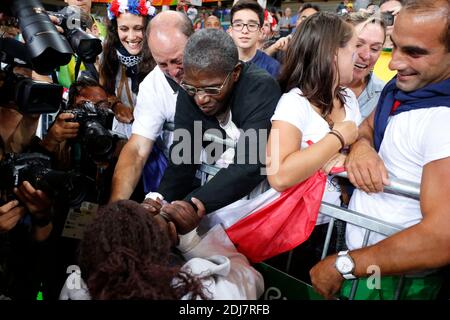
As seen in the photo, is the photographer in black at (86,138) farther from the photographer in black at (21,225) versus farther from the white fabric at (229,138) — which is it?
the white fabric at (229,138)

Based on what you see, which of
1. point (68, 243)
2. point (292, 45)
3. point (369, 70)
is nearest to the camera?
point (292, 45)

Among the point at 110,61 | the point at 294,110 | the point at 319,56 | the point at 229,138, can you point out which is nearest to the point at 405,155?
the point at 294,110

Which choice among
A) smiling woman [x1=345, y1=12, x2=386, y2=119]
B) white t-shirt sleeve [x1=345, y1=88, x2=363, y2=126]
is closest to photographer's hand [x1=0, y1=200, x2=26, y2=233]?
white t-shirt sleeve [x1=345, y1=88, x2=363, y2=126]

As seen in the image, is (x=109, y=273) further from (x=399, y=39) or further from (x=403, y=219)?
(x=399, y=39)

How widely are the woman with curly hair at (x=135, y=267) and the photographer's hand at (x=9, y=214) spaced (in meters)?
0.52

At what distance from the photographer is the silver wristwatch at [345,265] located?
4.61 ft

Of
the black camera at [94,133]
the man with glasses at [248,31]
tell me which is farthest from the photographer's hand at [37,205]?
the man with glasses at [248,31]

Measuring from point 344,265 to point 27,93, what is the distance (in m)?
1.37

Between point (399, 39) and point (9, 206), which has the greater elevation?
point (399, 39)

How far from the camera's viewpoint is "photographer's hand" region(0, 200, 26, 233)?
1572 millimetres

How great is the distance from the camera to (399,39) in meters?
1.49

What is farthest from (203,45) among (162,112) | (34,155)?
(34,155)

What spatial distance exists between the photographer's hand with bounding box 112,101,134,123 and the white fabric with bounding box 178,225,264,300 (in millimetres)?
1231

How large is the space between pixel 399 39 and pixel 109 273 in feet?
4.37
